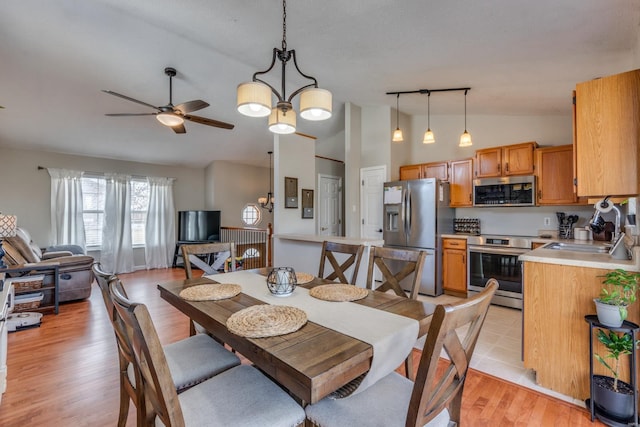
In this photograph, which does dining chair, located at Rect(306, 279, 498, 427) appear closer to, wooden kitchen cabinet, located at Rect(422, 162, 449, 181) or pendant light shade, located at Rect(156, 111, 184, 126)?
pendant light shade, located at Rect(156, 111, 184, 126)

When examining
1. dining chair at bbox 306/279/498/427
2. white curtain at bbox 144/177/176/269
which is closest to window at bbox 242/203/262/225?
white curtain at bbox 144/177/176/269

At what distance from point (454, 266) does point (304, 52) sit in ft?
11.4

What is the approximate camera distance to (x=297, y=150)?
4.39 m

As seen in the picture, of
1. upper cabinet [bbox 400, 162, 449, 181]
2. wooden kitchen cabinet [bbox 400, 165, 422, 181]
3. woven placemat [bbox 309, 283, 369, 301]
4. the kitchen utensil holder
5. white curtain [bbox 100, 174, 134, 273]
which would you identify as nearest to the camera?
woven placemat [bbox 309, 283, 369, 301]

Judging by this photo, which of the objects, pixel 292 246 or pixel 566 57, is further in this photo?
pixel 292 246


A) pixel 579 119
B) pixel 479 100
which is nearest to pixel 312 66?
pixel 479 100

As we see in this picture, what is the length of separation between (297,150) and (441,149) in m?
2.47

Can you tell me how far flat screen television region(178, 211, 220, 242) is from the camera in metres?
6.68

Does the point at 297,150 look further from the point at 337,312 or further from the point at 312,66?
the point at 337,312

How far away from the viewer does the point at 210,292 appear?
1688 mm

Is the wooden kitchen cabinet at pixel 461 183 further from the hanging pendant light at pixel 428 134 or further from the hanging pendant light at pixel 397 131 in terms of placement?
the hanging pendant light at pixel 397 131

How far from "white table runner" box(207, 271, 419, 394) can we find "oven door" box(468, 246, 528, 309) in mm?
3091

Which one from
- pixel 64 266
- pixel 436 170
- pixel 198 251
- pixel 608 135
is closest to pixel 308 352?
pixel 198 251

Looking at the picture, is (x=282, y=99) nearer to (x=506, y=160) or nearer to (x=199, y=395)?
(x=199, y=395)
